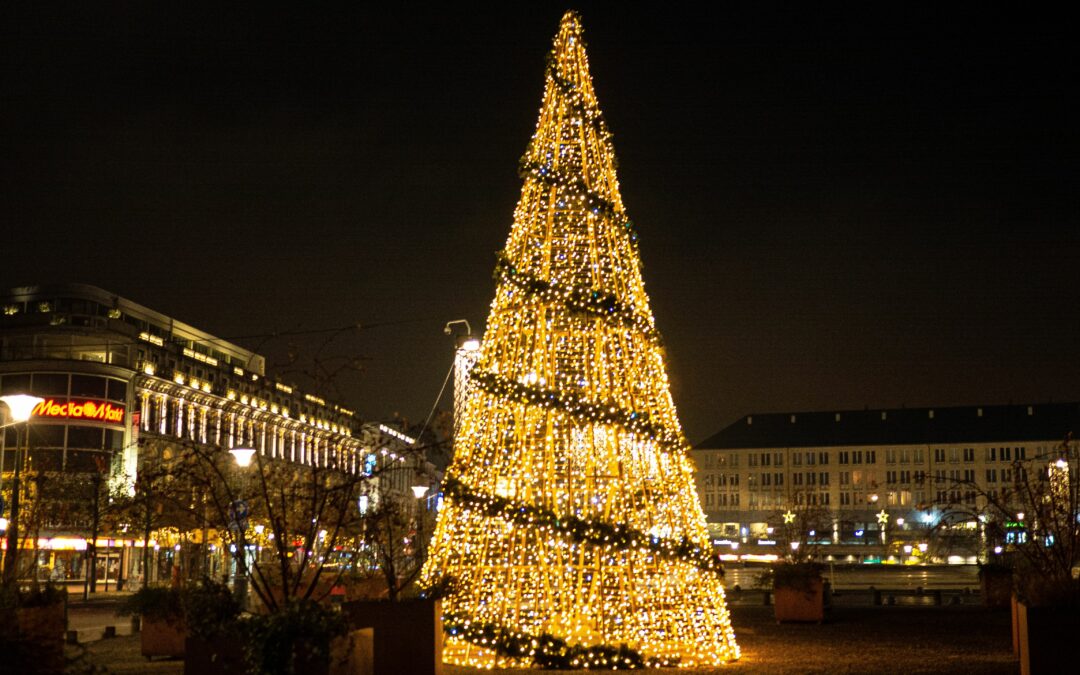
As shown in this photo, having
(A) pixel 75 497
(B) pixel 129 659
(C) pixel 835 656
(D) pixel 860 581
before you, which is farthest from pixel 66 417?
(C) pixel 835 656

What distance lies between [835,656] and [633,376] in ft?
18.4

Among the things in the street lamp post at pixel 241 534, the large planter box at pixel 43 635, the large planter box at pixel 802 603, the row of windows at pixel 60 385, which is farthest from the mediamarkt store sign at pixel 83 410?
the large planter box at pixel 43 635

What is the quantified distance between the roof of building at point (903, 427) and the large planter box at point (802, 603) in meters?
86.9

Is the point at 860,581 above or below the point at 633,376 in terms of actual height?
below

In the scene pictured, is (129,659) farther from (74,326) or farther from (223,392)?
(223,392)

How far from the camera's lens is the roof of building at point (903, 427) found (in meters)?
107

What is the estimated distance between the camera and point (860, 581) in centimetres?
5191

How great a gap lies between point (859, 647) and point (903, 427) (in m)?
97.0

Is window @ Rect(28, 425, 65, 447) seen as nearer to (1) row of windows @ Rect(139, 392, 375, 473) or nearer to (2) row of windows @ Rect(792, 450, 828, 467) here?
(1) row of windows @ Rect(139, 392, 375, 473)

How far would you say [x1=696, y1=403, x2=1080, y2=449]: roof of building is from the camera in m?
107

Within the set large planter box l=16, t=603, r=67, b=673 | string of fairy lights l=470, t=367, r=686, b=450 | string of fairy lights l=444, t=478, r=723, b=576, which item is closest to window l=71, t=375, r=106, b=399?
large planter box l=16, t=603, r=67, b=673

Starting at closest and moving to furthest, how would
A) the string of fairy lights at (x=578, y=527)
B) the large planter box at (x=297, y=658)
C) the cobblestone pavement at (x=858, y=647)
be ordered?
the large planter box at (x=297, y=658) < the string of fairy lights at (x=578, y=527) < the cobblestone pavement at (x=858, y=647)

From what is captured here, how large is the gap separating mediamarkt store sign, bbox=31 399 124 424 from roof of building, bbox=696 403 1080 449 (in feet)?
219

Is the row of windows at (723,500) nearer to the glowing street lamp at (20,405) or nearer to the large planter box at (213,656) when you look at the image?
the glowing street lamp at (20,405)
